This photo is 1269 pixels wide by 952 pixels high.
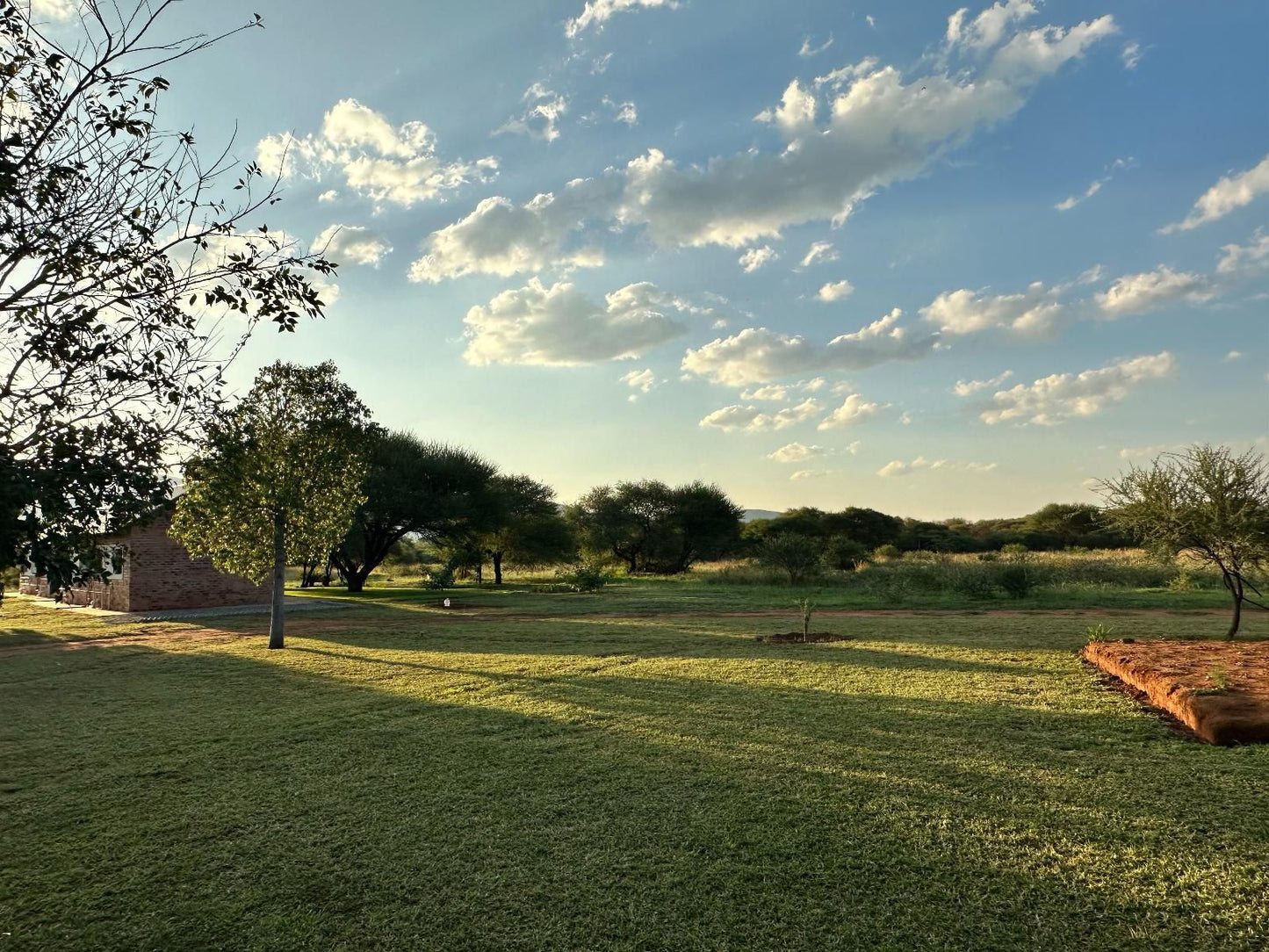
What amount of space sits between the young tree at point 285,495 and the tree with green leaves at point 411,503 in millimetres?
13670

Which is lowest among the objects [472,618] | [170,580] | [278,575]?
[472,618]

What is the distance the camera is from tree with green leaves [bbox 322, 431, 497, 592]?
3014 centimetres

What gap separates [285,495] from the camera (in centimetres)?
1433

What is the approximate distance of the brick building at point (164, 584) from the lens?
915 inches

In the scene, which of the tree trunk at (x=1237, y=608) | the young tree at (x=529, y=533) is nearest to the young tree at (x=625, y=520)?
the young tree at (x=529, y=533)

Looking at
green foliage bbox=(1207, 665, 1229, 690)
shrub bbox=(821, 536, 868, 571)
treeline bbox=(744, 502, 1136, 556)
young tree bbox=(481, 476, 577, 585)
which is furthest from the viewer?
treeline bbox=(744, 502, 1136, 556)

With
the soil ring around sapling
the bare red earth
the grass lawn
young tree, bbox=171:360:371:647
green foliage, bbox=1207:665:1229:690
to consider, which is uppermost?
young tree, bbox=171:360:371:647

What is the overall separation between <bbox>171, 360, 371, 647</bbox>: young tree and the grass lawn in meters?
5.20

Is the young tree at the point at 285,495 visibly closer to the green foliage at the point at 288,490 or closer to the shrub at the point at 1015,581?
the green foliage at the point at 288,490

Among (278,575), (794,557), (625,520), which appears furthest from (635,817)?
(625,520)

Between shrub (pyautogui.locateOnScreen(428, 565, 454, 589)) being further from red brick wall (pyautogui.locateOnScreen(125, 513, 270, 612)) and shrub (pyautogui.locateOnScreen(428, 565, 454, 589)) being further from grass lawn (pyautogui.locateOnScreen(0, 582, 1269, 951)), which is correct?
grass lawn (pyautogui.locateOnScreen(0, 582, 1269, 951))

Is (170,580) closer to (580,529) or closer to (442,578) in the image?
(442,578)

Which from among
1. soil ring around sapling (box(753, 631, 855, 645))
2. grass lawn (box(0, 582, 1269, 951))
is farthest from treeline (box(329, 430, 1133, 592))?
grass lawn (box(0, 582, 1269, 951))

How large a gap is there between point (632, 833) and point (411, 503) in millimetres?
27887
